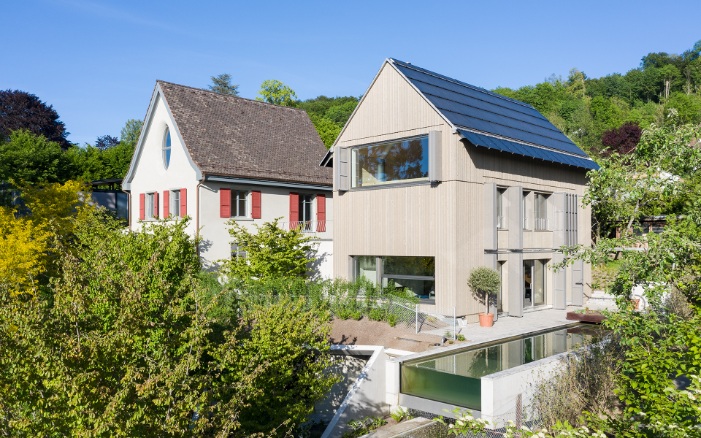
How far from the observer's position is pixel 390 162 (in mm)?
20781

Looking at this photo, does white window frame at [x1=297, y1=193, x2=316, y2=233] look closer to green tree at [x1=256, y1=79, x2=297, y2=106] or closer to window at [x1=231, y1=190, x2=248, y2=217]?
A: window at [x1=231, y1=190, x2=248, y2=217]

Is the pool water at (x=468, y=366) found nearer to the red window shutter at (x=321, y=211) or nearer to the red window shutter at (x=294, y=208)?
the red window shutter at (x=294, y=208)

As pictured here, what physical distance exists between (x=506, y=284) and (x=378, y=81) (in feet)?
27.3

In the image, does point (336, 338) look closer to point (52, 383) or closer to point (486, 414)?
point (486, 414)

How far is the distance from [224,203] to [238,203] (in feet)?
3.22

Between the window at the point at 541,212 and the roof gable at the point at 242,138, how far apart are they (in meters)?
10.3

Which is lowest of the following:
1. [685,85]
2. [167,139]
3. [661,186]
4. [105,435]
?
[105,435]

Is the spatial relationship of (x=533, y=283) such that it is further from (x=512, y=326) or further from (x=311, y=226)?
(x=311, y=226)

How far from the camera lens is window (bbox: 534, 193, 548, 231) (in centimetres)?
2277

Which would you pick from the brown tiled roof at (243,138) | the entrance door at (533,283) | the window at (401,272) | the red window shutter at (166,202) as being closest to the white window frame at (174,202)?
the red window shutter at (166,202)

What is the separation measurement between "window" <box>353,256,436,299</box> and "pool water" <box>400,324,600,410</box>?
162 inches

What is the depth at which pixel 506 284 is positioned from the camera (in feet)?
69.0

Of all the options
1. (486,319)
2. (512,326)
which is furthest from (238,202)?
(512,326)

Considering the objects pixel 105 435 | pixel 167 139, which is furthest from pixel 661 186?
pixel 167 139
